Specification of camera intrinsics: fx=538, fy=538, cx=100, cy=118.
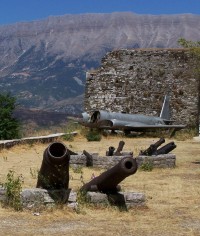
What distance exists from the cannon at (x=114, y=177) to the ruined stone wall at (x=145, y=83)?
1874 centimetres

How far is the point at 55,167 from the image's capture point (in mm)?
8242

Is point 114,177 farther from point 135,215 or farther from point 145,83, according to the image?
point 145,83

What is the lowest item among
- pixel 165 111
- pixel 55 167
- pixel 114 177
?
pixel 165 111

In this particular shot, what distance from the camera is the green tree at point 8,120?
71.5ft

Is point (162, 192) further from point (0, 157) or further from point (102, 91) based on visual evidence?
point (102, 91)

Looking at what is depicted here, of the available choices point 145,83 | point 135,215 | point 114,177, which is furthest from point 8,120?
point 135,215

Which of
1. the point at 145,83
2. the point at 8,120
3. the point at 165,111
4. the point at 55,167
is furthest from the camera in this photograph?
the point at 145,83

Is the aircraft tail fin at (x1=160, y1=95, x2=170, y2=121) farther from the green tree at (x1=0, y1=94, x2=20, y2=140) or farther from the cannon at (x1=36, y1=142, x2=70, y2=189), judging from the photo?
the cannon at (x1=36, y1=142, x2=70, y2=189)

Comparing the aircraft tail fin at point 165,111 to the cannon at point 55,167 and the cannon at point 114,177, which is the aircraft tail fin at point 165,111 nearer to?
the cannon at point 114,177

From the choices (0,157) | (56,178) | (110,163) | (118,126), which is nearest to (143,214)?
(56,178)

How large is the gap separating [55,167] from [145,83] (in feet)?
65.7

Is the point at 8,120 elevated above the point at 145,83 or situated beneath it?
situated beneath

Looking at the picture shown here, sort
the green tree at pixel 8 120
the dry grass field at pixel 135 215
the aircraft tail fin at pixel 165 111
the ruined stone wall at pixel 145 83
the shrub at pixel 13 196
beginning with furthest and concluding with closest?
the ruined stone wall at pixel 145 83 → the aircraft tail fin at pixel 165 111 → the green tree at pixel 8 120 → the shrub at pixel 13 196 → the dry grass field at pixel 135 215

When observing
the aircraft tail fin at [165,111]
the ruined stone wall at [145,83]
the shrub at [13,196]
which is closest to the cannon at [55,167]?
the shrub at [13,196]
